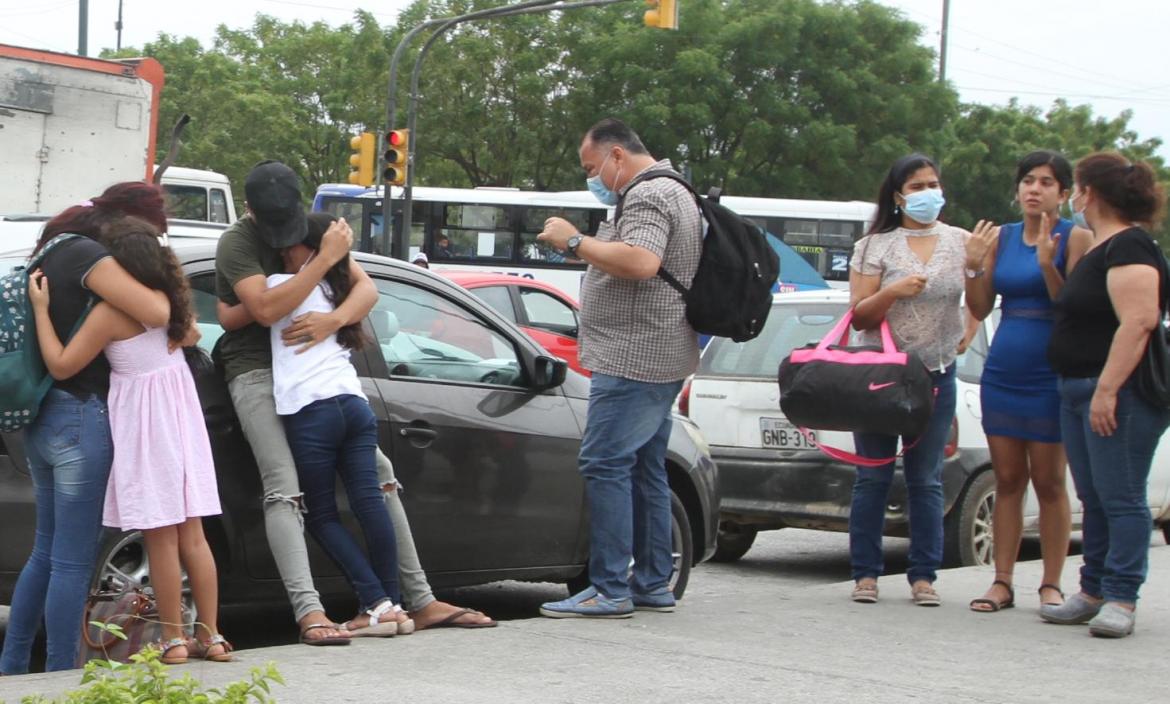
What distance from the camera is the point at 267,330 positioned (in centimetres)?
542

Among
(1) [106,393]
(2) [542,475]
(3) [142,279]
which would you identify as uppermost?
(3) [142,279]

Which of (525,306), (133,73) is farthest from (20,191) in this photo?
(525,306)

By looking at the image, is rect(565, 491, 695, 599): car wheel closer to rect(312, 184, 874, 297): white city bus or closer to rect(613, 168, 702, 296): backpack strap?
rect(613, 168, 702, 296): backpack strap

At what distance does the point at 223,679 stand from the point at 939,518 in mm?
3122

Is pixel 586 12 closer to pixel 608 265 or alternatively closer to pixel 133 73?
pixel 133 73

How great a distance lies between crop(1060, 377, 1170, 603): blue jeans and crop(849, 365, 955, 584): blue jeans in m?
0.51

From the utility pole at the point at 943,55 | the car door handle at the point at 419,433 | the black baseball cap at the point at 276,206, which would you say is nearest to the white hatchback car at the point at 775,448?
the car door handle at the point at 419,433

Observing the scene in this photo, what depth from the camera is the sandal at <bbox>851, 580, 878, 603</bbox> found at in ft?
22.2

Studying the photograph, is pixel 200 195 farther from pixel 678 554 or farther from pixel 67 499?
pixel 67 499

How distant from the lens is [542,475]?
20.9 ft

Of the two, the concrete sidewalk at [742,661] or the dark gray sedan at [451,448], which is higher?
the dark gray sedan at [451,448]

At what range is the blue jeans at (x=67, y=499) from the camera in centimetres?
484

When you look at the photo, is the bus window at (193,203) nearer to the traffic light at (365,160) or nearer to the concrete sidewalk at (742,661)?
the traffic light at (365,160)

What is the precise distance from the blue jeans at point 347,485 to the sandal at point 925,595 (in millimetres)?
2341
